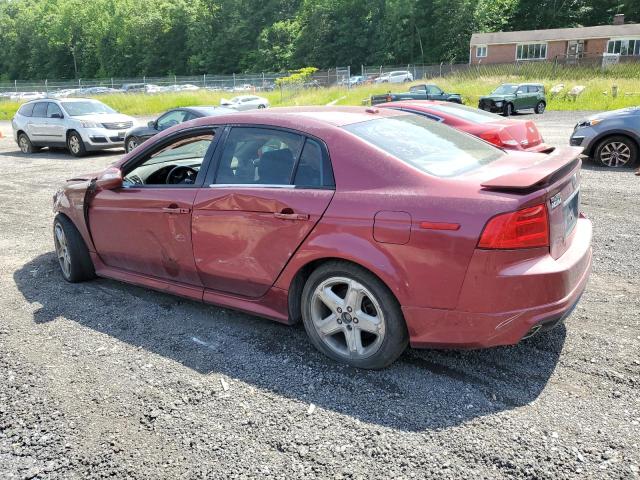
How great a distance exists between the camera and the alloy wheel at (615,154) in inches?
388

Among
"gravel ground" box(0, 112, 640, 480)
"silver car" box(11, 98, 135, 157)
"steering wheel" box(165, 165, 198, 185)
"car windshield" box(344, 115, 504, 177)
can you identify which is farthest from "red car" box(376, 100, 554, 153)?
"silver car" box(11, 98, 135, 157)

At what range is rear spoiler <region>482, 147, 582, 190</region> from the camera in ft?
9.52

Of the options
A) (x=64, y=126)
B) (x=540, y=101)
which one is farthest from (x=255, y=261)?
(x=540, y=101)

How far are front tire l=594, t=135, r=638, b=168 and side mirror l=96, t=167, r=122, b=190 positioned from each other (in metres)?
8.89

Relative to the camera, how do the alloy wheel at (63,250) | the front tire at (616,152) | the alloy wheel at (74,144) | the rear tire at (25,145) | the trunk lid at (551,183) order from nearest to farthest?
the trunk lid at (551,183) → the alloy wheel at (63,250) → the front tire at (616,152) → the alloy wheel at (74,144) → the rear tire at (25,145)

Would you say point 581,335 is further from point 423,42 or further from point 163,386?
point 423,42

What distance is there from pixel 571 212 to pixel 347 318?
158 centimetres

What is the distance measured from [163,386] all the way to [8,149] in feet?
61.1

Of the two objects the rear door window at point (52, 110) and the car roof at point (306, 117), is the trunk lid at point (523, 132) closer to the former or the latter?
the car roof at point (306, 117)

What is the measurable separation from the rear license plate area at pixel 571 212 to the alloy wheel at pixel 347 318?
49.1 inches

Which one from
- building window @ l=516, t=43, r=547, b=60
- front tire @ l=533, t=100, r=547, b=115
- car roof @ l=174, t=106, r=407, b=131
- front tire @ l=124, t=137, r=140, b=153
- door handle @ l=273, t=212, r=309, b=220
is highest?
building window @ l=516, t=43, r=547, b=60

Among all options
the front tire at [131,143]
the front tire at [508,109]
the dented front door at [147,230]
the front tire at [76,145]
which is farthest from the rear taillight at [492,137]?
the front tire at [508,109]

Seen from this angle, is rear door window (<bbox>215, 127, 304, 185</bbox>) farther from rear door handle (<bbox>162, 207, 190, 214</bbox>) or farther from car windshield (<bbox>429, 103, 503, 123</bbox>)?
car windshield (<bbox>429, 103, 503, 123</bbox>)

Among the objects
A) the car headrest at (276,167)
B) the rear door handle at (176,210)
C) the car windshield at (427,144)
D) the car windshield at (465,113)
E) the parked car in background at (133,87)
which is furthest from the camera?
the parked car in background at (133,87)
